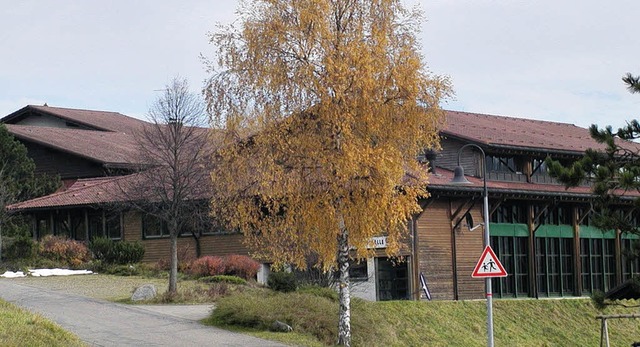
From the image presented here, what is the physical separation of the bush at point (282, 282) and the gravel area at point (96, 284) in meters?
3.92

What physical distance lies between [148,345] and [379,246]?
47.0ft

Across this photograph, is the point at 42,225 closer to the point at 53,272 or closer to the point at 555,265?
the point at 53,272

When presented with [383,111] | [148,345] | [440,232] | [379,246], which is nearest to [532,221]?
[440,232]

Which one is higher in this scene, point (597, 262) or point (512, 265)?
point (512, 265)

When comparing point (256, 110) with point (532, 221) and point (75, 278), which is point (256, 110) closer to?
point (75, 278)

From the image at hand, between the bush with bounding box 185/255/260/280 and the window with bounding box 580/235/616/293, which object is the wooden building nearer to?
the window with bounding box 580/235/616/293

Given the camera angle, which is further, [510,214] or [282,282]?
[510,214]

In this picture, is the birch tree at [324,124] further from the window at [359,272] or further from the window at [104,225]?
the window at [104,225]

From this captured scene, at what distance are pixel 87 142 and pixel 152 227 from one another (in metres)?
12.5

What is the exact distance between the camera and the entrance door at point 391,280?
39.1 meters

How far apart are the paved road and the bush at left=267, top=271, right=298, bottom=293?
9.42 ft

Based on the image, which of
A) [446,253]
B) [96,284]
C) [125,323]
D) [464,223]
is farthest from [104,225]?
[125,323]

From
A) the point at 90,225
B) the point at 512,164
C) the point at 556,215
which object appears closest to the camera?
the point at 512,164

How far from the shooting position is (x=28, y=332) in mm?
19938
